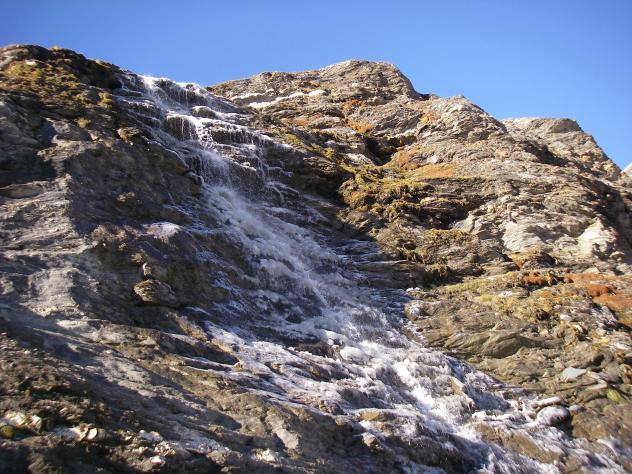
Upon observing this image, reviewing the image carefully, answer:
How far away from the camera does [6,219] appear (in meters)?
13.1

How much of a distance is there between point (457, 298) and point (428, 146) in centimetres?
1629

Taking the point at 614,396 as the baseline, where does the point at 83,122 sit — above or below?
above

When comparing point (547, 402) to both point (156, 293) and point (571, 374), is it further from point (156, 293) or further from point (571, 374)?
point (156, 293)

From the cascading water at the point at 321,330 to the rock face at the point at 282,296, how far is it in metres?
0.08

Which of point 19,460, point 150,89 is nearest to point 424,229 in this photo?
Result: point 150,89

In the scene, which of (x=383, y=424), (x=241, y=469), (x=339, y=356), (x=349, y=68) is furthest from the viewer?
(x=349, y=68)

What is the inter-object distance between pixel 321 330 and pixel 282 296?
6.32ft

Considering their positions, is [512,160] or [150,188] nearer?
[150,188]

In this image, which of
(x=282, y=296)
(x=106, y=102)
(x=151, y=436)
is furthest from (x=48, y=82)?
(x=151, y=436)

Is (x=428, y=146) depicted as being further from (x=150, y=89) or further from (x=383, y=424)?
(x=383, y=424)

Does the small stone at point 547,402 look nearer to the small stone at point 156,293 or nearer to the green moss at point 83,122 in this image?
the small stone at point 156,293

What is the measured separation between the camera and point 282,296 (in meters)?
16.8

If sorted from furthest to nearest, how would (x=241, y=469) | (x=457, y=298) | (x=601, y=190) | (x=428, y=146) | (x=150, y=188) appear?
(x=428, y=146) → (x=601, y=190) → (x=457, y=298) → (x=150, y=188) → (x=241, y=469)

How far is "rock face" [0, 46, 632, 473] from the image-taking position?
848 centimetres
